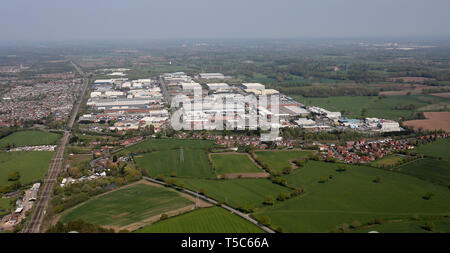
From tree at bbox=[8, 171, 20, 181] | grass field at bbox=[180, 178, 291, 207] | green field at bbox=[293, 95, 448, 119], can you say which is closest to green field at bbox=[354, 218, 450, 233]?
grass field at bbox=[180, 178, 291, 207]

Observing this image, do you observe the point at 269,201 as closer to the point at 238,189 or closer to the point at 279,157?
the point at 238,189

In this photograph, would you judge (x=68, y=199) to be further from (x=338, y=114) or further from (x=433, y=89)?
(x=433, y=89)

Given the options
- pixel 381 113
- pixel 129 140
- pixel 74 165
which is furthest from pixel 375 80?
pixel 74 165

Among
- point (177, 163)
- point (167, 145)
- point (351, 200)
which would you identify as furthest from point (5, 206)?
point (351, 200)

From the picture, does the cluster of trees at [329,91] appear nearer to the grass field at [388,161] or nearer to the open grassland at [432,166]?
the open grassland at [432,166]
